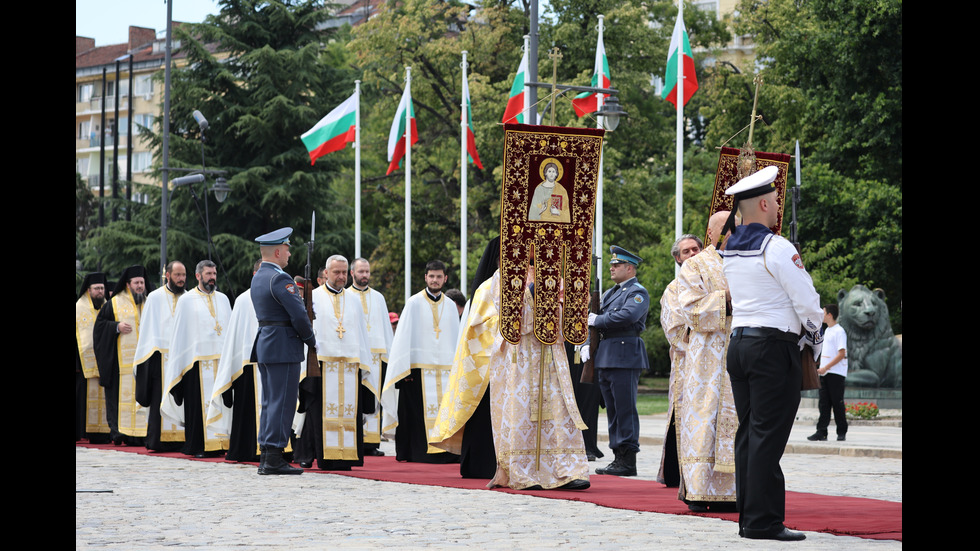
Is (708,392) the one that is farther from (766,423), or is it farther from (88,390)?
(88,390)

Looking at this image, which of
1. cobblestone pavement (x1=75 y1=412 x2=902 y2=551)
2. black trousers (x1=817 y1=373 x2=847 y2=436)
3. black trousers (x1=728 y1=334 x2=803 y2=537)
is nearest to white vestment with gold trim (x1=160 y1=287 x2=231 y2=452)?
cobblestone pavement (x1=75 y1=412 x2=902 y2=551)

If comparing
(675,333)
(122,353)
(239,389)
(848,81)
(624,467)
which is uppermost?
(848,81)

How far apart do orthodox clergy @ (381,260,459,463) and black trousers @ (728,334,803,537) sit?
704cm

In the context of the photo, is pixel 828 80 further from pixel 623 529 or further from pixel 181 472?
pixel 623 529

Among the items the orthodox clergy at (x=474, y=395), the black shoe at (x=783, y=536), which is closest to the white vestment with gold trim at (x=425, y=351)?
the orthodox clergy at (x=474, y=395)

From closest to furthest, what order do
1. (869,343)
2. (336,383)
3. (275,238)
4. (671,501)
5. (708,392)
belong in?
(708,392)
(671,501)
(275,238)
(336,383)
(869,343)

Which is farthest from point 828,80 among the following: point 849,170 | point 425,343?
point 425,343

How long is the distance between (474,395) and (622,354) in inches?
72.2

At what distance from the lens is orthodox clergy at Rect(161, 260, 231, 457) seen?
15.2 m

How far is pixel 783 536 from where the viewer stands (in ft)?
24.4

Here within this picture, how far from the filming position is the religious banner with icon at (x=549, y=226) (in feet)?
34.4

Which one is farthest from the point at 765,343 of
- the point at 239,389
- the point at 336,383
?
the point at 239,389

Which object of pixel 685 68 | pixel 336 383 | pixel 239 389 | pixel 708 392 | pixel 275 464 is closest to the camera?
pixel 708 392
